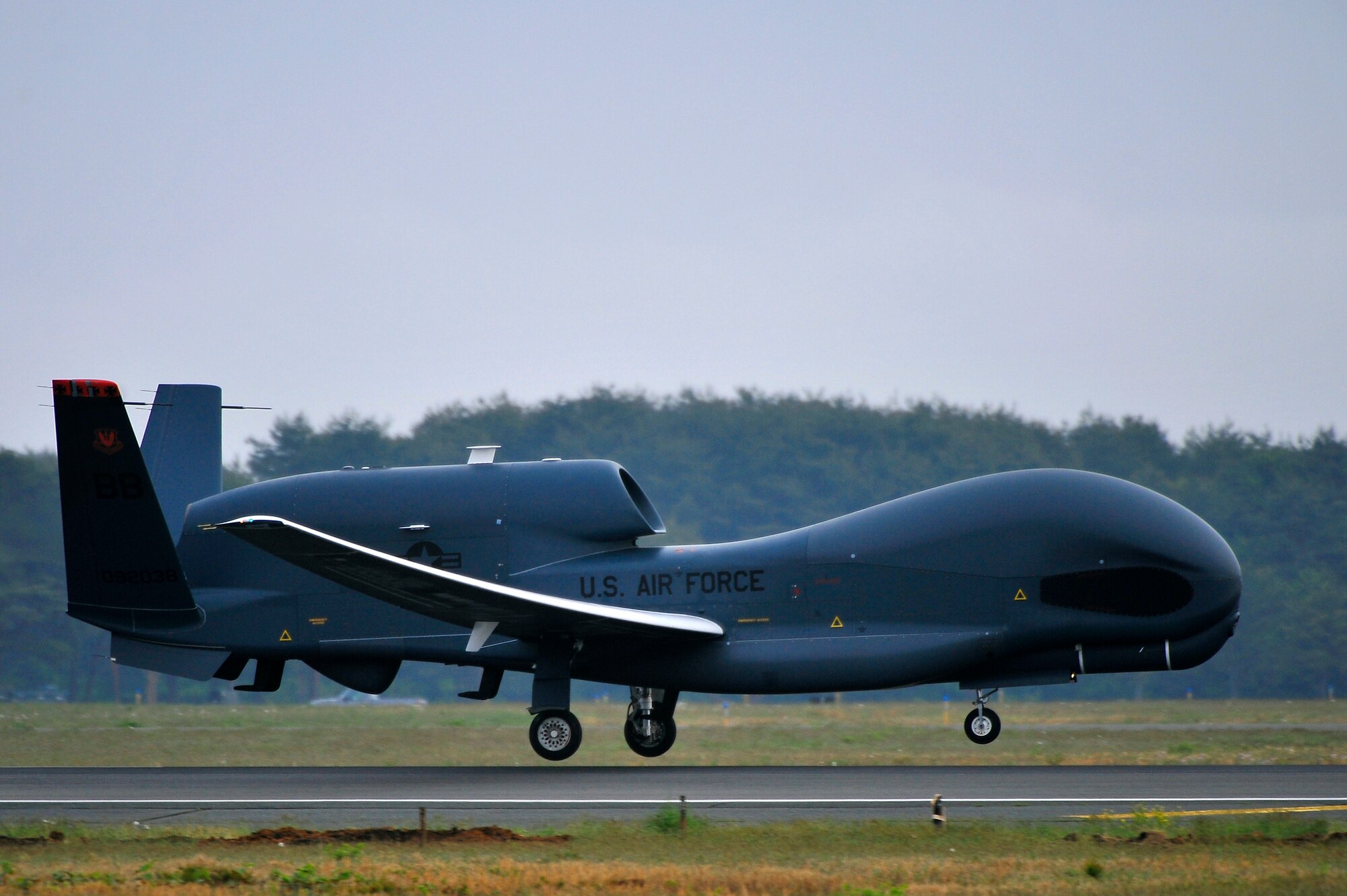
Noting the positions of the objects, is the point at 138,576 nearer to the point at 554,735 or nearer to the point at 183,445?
the point at 183,445

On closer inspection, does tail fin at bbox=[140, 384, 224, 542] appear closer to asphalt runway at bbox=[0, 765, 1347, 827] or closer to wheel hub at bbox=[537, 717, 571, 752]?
asphalt runway at bbox=[0, 765, 1347, 827]

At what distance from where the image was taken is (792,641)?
17250 millimetres

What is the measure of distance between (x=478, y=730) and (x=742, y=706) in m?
15.1

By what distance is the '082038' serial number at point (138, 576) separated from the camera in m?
18.5

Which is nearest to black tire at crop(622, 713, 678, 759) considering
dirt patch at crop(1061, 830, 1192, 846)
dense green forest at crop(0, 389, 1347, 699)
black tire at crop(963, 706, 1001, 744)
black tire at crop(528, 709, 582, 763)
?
black tire at crop(528, 709, 582, 763)

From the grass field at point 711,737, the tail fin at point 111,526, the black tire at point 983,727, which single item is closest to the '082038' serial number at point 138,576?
the tail fin at point 111,526

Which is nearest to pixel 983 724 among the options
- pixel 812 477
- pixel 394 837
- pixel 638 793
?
pixel 638 793

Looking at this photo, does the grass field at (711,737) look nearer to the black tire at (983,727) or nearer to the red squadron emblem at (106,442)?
the black tire at (983,727)

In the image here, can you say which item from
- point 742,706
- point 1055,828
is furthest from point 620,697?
point 1055,828

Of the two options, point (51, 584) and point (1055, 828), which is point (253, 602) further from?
point (51, 584)

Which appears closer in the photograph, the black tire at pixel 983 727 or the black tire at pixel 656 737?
the black tire at pixel 983 727

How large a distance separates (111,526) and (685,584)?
26.1ft

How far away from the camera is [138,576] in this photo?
18.6 metres

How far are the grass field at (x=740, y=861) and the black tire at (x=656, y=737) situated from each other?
22.8 ft
